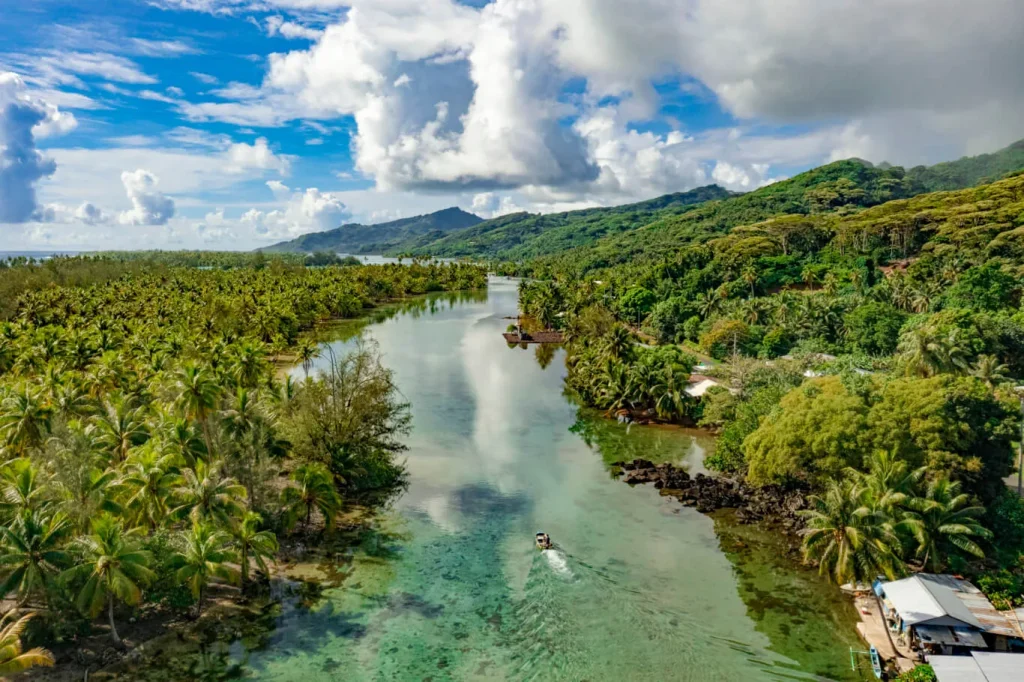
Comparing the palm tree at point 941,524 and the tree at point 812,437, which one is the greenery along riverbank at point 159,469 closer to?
the tree at point 812,437

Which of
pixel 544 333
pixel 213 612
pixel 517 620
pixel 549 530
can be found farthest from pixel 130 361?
pixel 544 333

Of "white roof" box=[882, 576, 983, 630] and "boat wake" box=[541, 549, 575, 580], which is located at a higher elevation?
"white roof" box=[882, 576, 983, 630]

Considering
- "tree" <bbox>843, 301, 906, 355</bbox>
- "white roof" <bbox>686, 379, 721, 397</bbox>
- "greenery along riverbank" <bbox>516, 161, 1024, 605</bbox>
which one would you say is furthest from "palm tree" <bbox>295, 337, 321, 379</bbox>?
"tree" <bbox>843, 301, 906, 355</bbox>

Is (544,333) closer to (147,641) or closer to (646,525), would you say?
(646,525)

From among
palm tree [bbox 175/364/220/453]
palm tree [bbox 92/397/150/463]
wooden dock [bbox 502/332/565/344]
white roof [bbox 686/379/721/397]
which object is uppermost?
palm tree [bbox 175/364/220/453]

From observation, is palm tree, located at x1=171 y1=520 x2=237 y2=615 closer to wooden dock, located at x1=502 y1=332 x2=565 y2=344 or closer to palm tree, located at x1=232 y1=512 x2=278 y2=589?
palm tree, located at x1=232 y1=512 x2=278 y2=589

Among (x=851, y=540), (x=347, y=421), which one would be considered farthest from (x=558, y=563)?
(x=347, y=421)

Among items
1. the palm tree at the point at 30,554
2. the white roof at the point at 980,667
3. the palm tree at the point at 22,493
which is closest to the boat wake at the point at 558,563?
the white roof at the point at 980,667
